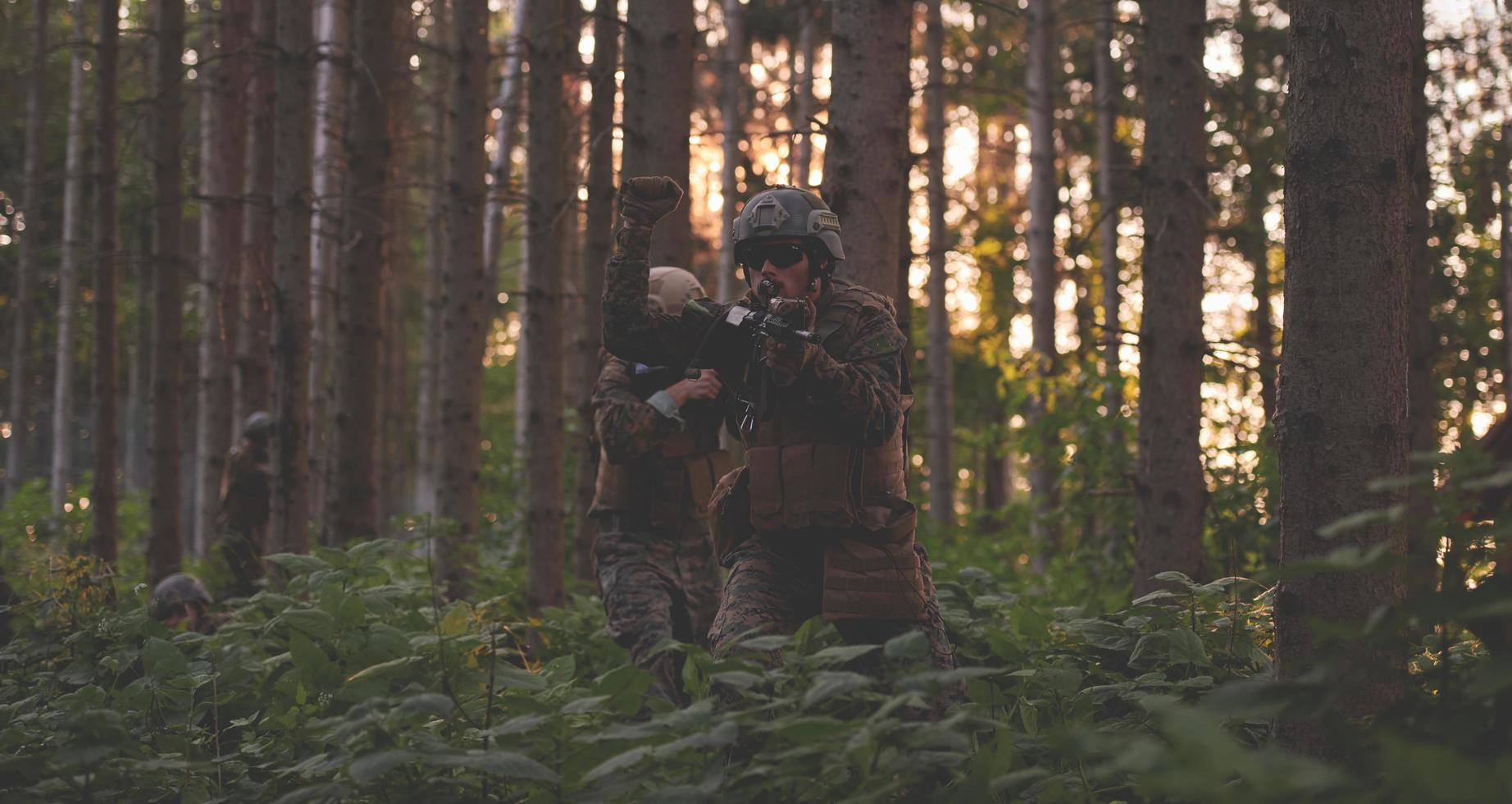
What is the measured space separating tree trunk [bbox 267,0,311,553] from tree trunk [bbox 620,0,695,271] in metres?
2.72

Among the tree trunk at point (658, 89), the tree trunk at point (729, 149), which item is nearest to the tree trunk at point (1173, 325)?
the tree trunk at point (658, 89)

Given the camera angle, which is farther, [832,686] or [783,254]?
[783,254]

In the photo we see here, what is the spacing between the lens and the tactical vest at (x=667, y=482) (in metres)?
6.02

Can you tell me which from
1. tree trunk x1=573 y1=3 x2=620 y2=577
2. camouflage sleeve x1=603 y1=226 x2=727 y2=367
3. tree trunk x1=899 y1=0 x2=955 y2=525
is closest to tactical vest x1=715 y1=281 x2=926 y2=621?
camouflage sleeve x1=603 y1=226 x2=727 y2=367

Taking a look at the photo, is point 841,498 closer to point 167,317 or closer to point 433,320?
point 167,317

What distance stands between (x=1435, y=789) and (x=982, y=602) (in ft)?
12.1

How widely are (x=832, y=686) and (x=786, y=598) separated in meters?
1.41

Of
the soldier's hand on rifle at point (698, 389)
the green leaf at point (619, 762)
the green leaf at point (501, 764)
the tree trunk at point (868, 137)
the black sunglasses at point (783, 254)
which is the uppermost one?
the tree trunk at point (868, 137)

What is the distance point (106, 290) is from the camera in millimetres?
11602

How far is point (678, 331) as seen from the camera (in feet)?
14.7

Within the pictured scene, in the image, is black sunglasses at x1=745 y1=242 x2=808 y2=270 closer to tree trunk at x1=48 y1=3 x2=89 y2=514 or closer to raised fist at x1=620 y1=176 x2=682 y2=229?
raised fist at x1=620 y1=176 x2=682 y2=229

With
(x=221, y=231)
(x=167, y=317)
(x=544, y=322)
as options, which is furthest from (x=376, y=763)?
(x=221, y=231)

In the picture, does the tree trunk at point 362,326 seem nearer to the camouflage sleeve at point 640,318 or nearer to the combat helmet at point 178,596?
the combat helmet at point 178,596

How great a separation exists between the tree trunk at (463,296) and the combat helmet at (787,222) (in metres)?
5.65
